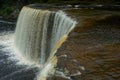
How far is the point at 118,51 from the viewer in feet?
20.3

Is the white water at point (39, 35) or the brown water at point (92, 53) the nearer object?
the brown water at point (92, 53)

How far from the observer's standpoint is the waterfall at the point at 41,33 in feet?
37.7

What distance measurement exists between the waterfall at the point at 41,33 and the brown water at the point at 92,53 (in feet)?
7.75

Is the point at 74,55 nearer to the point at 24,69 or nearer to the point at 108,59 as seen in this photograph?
the point at 108,59

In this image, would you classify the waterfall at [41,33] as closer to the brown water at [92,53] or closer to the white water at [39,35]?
the white water at [39,35]

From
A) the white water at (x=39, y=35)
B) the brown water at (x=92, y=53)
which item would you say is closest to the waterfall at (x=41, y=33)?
the white water at (x=39, y=35)

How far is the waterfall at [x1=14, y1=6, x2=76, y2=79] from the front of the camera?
1149cm

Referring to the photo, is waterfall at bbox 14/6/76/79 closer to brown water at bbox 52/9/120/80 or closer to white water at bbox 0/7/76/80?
white water at bbox 0/7/76/80

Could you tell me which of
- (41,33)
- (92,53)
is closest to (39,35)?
(41,33)

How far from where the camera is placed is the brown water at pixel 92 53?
5.06m

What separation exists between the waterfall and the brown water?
7.75 feet

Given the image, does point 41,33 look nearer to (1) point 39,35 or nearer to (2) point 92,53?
(1) point 39,35

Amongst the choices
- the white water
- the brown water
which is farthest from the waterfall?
the brown water

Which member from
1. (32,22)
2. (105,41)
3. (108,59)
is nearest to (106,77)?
(108,59)
